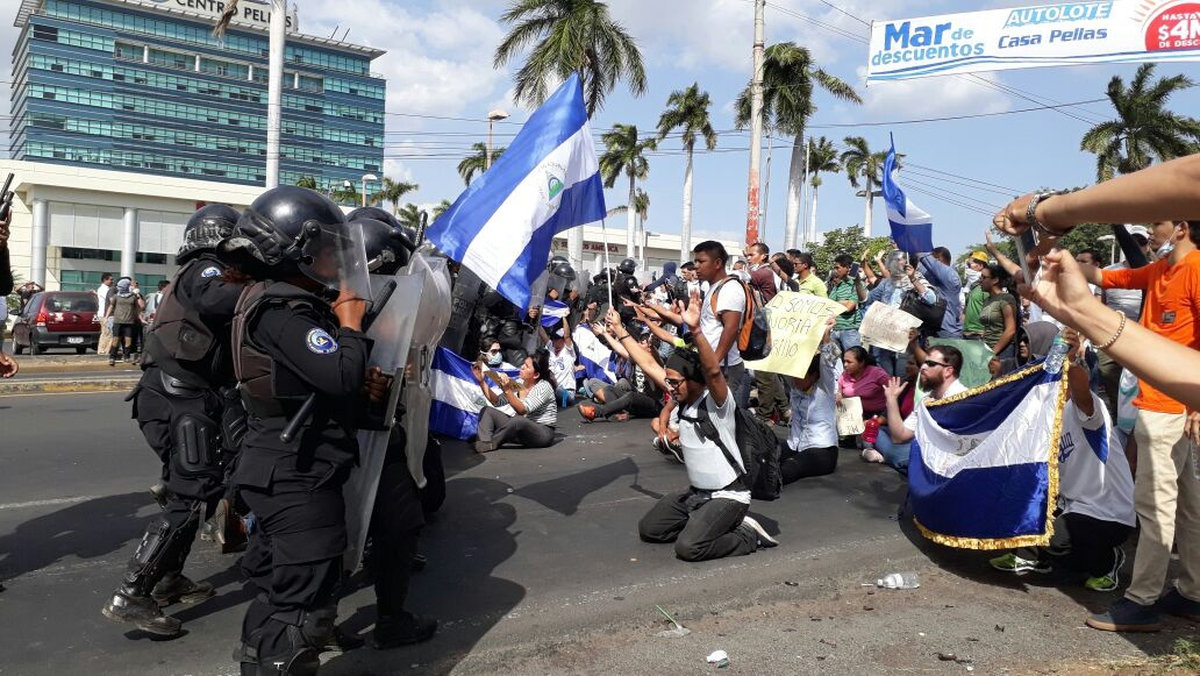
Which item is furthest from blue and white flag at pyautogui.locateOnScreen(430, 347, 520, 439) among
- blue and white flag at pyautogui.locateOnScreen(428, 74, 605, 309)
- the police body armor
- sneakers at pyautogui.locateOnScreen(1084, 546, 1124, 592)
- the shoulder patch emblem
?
sneakers at pyautogui.locateOnScreen(1084, 546, 1124, 592)

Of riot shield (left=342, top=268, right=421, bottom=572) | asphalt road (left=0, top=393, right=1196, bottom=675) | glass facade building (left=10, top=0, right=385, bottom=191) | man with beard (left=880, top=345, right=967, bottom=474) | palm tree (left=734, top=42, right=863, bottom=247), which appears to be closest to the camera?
riot shield (left=342, top=268, right=421, bottom=572)

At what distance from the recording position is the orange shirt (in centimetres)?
431

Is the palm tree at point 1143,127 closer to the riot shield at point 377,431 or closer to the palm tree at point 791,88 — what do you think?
the palm tree at point 791,88

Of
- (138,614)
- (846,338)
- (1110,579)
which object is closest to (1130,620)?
(1110,579)

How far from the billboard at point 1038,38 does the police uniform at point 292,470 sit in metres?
10.6

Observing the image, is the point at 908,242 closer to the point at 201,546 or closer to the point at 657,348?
the point at 657,348

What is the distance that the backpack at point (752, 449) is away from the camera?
5.40 m

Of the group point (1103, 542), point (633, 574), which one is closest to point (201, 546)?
point (633, 574)

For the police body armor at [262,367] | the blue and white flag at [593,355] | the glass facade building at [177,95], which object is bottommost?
the blue and white flag at [593,355]

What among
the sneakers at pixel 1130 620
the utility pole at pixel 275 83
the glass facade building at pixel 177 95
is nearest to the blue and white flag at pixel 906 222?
the sneakers at pixel 1130 620

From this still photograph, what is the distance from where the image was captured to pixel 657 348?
444 inches

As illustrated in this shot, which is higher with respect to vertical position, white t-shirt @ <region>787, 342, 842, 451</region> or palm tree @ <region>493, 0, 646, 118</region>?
palm tree @ <region>493, 0, 646, 118</region>

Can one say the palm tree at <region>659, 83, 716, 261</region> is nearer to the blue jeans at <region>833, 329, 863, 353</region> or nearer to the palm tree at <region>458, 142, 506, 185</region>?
the palm tree at <region>458, 142, 506, 185</region>

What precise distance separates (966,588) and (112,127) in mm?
113679
